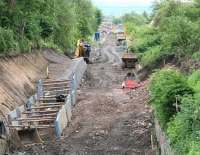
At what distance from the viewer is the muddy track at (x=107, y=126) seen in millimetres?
17953

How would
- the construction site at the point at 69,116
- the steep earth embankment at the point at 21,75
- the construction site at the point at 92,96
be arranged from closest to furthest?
the construction site at the point at 92,96, the construction site at the point at 69,116, the steep earth embankment at the point at 21,75

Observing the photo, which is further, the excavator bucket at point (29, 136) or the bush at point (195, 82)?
the excavator bucket at point (29, 136)

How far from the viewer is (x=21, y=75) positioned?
88.7 feet

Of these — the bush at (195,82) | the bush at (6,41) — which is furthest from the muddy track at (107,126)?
the bush at (6,41)

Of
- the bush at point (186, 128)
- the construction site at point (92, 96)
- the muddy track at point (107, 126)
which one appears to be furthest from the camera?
the muddy track at point (107, 126)

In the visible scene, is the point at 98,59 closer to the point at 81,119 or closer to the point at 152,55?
the point at 152,55

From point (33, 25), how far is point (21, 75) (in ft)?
28.3

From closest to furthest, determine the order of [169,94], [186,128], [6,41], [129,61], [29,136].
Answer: [186,128] < [169,94] < [29,136] < [6,41] < [129,61]

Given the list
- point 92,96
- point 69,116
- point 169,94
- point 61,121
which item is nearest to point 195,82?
point 169,94

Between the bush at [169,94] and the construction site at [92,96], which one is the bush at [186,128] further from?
the bush at [169,94]

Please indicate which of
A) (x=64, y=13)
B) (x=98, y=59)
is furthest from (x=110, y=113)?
(x=98, y=59)

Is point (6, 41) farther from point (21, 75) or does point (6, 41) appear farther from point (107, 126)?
point (107, 126)

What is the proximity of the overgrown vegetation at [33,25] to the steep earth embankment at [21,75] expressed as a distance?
25.8 inches

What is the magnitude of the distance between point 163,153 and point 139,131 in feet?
17.5
